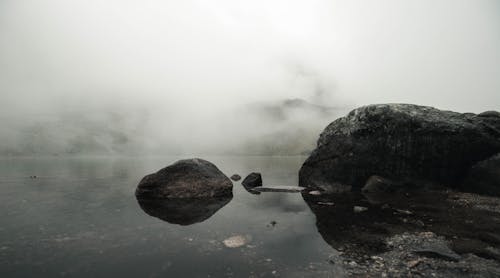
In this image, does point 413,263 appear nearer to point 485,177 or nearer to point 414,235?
point 414,235

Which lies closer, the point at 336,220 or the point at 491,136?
the point at 336,220

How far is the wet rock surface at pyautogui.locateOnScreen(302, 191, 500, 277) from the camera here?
10.3 meters

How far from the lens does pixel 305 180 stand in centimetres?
3478

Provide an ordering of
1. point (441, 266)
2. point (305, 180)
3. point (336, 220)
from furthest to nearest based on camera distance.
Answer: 1. point (305, 180)
2. point (336, 220)
3. point (441, 266)

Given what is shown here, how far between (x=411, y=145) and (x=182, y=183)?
22.2 metres

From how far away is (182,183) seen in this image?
26.3m

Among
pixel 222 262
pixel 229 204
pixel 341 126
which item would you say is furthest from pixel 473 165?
pixel 222 262

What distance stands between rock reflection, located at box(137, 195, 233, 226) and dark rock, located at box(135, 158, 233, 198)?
2.86 ft

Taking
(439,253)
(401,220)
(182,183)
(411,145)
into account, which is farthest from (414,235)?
(182,183)

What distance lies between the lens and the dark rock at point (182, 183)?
85.0ft

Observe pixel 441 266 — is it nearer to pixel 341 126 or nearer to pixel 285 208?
pixel 285 208

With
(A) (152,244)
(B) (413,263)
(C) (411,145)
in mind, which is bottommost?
(A) (152,244)

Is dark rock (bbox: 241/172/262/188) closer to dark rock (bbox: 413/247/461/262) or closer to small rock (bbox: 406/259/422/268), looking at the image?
dark rock (bbox: 413/247/461/262)

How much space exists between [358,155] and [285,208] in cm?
1134
